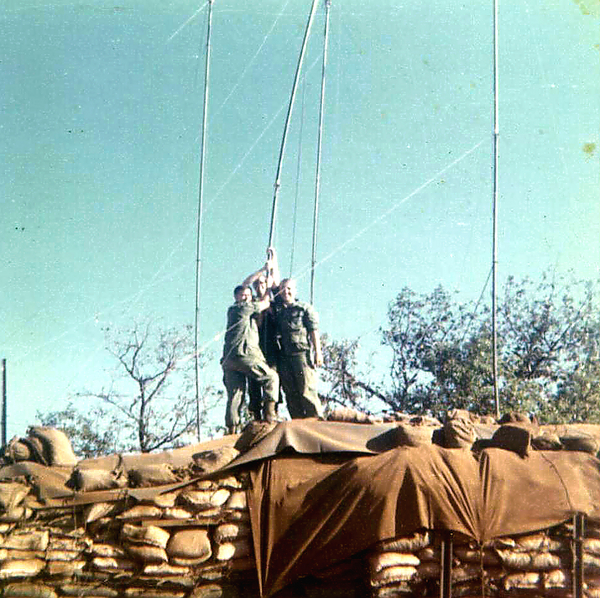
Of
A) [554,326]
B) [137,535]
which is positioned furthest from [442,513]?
[554,326]

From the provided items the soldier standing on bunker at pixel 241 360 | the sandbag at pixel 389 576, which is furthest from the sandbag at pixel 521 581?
the soldier standing on bunker at pixel 241 360

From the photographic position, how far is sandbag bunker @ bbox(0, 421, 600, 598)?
4988 mm

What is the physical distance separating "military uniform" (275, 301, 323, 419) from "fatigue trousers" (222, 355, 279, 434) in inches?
11.8

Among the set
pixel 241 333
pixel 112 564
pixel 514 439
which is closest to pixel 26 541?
pixel 112 564

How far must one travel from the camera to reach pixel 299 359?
26.4ft

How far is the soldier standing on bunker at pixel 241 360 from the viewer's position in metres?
7.72

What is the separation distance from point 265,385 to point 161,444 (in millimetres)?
8928

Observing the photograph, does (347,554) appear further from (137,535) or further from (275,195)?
(275,195)

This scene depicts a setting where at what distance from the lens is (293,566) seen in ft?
16.4

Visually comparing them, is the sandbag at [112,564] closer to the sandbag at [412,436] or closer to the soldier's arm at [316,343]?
the sandbag at [412,436]

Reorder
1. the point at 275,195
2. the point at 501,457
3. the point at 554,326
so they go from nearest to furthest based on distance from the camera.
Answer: the point at 501,457, the point at 275,195, the point at 554,326

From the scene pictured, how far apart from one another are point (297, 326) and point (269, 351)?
497 mm

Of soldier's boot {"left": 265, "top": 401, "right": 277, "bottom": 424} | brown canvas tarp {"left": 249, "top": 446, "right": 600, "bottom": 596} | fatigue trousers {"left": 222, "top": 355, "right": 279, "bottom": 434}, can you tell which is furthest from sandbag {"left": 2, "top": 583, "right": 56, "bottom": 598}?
soldier's boot {"left": 265, "top": 401, "right": 277, "bottom": 424}

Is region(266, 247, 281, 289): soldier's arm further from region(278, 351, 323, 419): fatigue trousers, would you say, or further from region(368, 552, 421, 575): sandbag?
region(368, 552, 421, 575): sandbag
